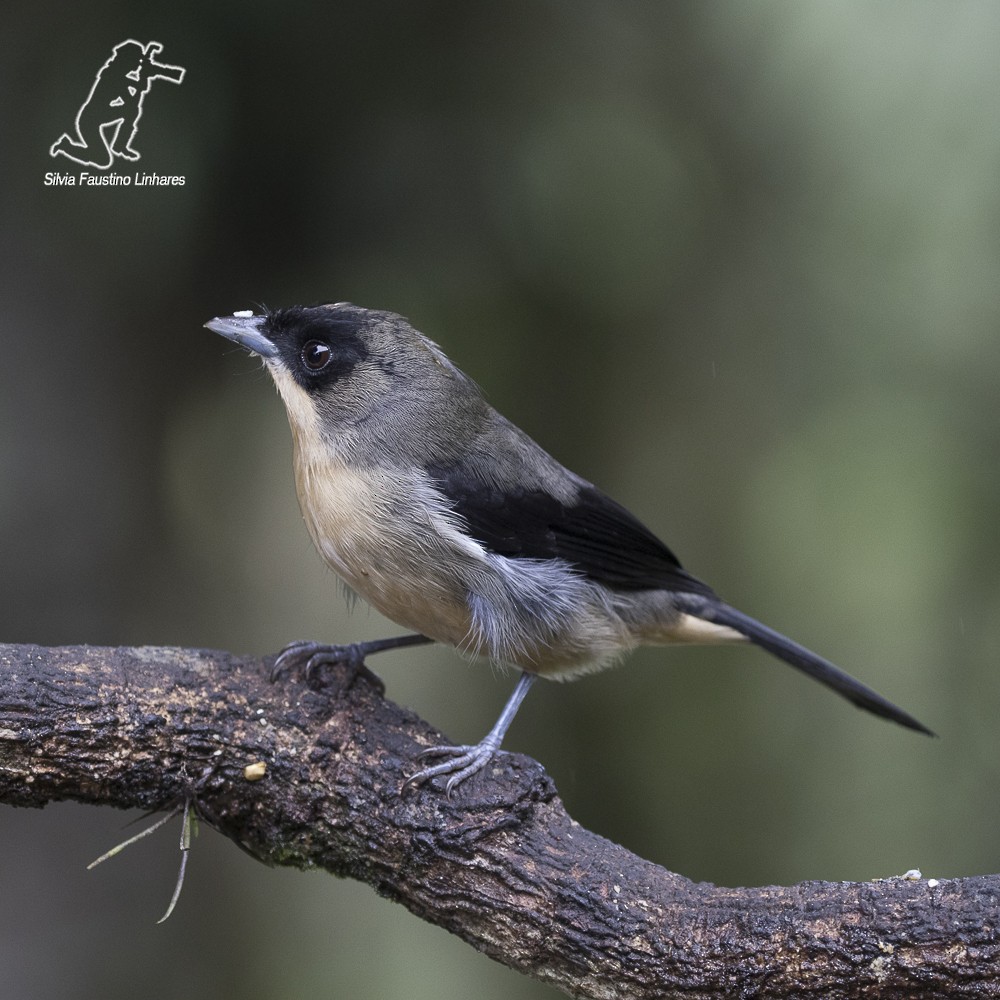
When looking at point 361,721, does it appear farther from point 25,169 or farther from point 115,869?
point 25,169

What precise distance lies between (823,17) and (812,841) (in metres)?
4.04

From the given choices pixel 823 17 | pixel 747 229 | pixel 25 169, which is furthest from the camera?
pixel 747 229

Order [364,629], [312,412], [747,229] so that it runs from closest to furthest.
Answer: [312,412], [364,629], [747,229]

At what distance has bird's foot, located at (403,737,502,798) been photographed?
314 centimetres

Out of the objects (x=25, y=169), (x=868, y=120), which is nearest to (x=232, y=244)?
Result: (x=25, y=169)

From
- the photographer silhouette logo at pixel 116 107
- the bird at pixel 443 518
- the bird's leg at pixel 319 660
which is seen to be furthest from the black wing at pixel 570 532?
the photographer silhouette logo at pixel 116 107

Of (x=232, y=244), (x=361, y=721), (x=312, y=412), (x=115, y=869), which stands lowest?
(x=115, y=869)

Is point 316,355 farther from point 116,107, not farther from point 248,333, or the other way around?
point 116,107

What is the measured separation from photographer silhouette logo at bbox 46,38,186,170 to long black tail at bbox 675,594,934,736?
2.89 meters

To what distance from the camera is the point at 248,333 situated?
375cm

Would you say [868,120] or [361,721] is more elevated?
[868,120]

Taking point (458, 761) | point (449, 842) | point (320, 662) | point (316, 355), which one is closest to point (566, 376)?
point (316, 355)

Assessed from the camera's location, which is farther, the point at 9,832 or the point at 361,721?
the point at 9,832

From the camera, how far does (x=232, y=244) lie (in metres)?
4.71
